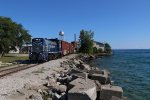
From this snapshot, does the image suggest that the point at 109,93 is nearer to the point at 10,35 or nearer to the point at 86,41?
the point at 10,35

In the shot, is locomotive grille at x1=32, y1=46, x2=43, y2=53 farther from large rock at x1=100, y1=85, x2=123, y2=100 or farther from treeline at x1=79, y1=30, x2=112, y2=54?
treeline at x1=79, y1=30, x2=112, y2=54

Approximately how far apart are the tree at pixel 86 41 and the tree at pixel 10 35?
28.2 meters

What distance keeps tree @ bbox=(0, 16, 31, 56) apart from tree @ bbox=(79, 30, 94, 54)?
28.2 metres

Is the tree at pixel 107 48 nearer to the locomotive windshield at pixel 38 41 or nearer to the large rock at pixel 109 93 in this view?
the locomotive windshield at pixel 38 41

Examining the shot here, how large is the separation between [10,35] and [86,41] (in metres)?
41.7

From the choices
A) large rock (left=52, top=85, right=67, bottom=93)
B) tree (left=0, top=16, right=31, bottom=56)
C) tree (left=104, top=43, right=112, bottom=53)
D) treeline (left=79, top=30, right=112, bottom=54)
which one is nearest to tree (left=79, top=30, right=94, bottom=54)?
treeline (left=79, top=30, right=112, bottom=54)

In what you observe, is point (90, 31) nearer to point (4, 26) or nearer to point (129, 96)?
point (4, 26)

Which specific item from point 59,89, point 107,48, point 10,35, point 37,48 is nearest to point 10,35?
point 10,35

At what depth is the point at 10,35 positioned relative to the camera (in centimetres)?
6894

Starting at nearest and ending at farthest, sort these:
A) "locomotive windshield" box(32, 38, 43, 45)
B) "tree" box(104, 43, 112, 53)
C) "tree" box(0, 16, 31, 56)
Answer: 1. "locomotive windshield" box(32, 38, 43, 45)
2. "tree" box(0, 16, 31, 56)
3. "tree" box(104, 43, 112, 53)

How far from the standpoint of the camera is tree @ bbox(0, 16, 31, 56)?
65.1 meters

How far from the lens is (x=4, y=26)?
2766 inches

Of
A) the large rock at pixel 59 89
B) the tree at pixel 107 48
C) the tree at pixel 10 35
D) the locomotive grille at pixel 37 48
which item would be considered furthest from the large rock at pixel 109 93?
the tree at pixel 107 48

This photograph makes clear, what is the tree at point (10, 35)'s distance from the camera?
2564 inches
